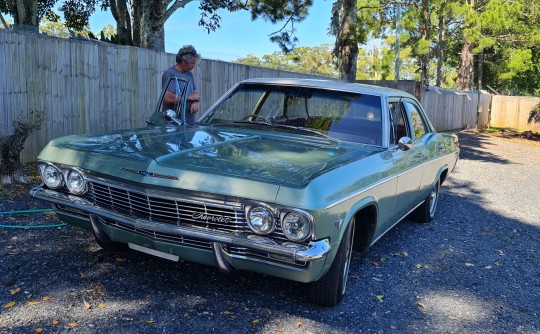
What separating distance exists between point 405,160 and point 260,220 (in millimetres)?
2078

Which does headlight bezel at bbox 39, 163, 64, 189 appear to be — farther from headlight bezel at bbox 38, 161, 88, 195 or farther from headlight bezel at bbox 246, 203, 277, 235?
headlight bezel at bbox 246, 203, 277, 235

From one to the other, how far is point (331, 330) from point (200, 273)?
124cm

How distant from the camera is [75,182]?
3.63 meters

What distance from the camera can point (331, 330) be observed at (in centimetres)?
337

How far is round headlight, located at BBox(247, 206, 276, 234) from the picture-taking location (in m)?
3.05

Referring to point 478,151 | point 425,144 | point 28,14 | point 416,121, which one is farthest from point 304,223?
point 28,14

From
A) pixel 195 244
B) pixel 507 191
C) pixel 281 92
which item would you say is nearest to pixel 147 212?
pixel 195 244

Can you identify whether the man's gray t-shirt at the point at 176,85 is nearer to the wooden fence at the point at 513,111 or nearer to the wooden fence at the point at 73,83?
the wooden fence at the point at 73,83

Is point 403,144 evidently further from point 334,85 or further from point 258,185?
point 258,185

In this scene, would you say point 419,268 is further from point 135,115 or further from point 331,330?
point 135,115

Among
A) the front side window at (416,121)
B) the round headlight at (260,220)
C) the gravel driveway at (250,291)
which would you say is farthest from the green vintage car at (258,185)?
the front side window at (416,121)

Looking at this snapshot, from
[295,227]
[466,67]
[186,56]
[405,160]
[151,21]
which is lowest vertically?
[295,227]

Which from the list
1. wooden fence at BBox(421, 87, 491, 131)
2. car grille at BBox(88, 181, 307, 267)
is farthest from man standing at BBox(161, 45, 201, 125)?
wooden fence at BBox(421, 87, 491, 131)

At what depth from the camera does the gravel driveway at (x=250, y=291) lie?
3328 millimetres
